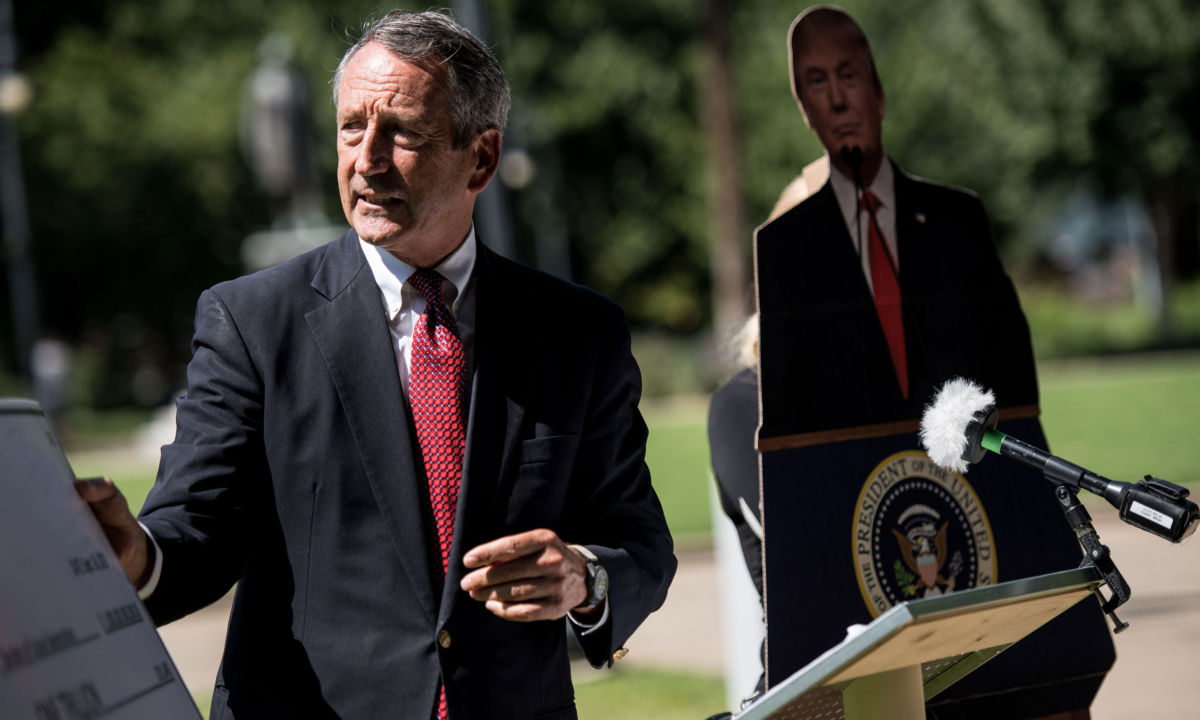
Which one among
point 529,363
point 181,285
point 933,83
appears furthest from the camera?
point 181,285

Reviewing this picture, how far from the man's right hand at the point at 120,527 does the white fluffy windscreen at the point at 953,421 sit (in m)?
1.27

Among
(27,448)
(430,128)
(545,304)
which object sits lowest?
(27,448)

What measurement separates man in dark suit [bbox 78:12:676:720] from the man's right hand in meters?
0.03

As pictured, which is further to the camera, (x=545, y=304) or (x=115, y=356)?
(x=115, y=356)

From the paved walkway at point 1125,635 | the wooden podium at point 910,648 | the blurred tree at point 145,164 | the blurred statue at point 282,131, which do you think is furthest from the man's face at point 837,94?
the blurred tree at point 145,164

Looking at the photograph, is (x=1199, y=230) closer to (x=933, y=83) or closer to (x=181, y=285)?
(x=933, y=83)

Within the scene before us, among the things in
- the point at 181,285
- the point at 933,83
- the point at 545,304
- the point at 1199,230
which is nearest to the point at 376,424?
the point at 545,304

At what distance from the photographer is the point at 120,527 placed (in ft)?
6.13

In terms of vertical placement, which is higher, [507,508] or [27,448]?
[27,448]

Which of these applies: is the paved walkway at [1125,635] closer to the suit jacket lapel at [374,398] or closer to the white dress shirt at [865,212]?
the white dress shirt at [865,212]

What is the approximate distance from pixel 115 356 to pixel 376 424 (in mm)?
39951

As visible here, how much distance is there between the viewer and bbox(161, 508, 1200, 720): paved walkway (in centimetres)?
637

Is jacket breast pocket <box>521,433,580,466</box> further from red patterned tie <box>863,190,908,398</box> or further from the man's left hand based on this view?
red patterned tie <box>863,190,908,398</box>

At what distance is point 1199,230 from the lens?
4188 cm
